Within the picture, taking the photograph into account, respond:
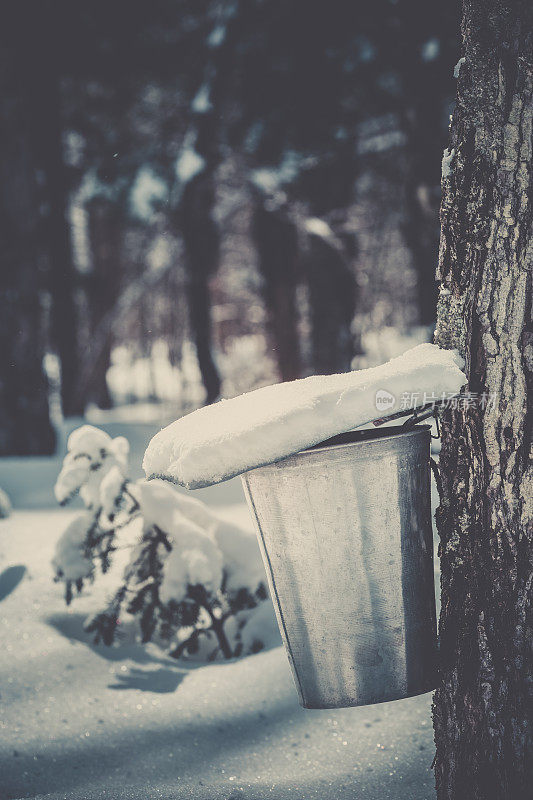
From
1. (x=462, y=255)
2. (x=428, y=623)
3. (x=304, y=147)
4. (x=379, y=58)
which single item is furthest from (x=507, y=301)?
Result: (x=304, y=147)

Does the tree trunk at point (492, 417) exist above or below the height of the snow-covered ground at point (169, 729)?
above

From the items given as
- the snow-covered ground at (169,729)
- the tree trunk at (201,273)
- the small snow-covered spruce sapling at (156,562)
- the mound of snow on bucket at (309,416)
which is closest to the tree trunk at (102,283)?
the tree trunk at (201,273)

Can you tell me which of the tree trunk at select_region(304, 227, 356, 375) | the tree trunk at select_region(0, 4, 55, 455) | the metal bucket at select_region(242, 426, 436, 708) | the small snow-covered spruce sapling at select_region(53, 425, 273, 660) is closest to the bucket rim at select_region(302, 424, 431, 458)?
the metal bucket at select_region(242, 426, 436, 708)

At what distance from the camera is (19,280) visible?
5020mm

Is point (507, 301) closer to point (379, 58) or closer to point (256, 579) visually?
point (256, 579)

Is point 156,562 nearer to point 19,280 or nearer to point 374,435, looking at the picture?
point 374,435

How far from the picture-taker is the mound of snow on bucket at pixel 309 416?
4.06ft

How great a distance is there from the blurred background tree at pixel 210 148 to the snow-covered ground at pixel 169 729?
3.08 meters

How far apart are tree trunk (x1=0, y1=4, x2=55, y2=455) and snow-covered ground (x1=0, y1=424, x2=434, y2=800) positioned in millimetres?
2665

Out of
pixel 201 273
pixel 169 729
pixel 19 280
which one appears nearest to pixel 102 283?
pixel 201 273

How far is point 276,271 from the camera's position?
9883 mm

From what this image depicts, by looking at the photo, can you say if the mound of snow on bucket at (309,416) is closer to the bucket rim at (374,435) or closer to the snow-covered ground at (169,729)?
the bucket rim at (374,435)

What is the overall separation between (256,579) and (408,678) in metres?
1.11

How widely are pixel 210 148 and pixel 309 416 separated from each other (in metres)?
5.60
